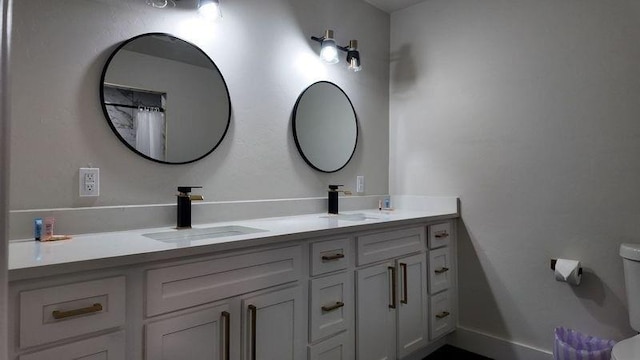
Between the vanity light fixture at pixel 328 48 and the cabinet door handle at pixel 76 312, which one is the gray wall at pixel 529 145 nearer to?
the vanity light fixture at pixel 328 48

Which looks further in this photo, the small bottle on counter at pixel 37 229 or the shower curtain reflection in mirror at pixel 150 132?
the shower curtain reflection in mirror at pixel 150 132

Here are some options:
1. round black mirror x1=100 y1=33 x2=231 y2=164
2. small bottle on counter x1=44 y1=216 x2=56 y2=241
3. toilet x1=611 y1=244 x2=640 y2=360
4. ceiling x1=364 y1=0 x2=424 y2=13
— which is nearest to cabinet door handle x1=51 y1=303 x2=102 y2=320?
small bottle on counter x1=44 y1=216 x2=56 y2=241

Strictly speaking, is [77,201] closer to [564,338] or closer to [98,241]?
[98,241]

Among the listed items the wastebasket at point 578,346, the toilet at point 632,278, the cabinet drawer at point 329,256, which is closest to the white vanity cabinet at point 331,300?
the cabinet drawer at point 329,256

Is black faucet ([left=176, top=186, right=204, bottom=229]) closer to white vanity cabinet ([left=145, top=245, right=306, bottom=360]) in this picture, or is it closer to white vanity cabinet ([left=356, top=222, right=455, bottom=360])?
white vanity cabinet ([left=145, top=245, right=306, bottom=360])

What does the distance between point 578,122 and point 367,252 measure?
137 cm

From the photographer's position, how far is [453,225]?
99.7 inches

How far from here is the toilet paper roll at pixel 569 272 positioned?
6.55 ft

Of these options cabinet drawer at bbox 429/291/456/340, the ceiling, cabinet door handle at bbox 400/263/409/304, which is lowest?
cabinet drawer at bbox 429/291/456/340

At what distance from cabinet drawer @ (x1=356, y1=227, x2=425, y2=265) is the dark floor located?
2.47 ft

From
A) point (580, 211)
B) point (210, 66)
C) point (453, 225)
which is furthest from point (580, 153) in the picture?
point (210, 66)

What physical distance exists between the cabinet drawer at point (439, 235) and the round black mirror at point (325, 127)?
722mm

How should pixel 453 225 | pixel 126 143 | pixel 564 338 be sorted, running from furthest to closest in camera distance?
pixel 453 225 < pixel 564 338 < pixel 126 143

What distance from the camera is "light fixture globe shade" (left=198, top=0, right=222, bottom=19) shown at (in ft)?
5.76
